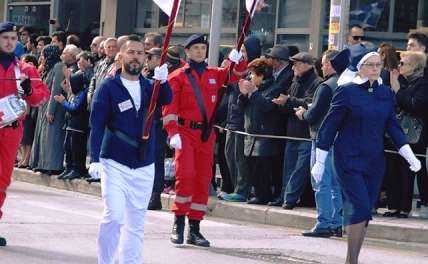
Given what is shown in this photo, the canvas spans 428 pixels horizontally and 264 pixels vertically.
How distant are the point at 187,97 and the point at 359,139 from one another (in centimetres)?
216

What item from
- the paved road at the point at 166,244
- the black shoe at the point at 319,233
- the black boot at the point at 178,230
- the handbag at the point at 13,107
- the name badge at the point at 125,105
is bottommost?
the paved road at the point at 166,244

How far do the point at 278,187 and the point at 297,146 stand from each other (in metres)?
0.88

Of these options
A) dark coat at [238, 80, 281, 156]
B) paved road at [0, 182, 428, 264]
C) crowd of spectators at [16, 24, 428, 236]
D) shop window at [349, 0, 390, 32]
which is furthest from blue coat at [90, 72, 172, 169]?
shop window at [349, 0, 390, 32]

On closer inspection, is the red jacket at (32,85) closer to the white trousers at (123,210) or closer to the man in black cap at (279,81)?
the white trousers at (123,210)

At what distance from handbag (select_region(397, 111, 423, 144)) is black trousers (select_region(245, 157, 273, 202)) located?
76.3 inches

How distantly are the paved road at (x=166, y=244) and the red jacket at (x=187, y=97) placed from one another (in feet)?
4.25

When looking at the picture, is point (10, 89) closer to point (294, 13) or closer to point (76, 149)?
point (76, 149)

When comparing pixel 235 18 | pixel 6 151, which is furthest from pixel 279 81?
pixel 235 18

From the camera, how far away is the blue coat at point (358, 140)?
10047 mm

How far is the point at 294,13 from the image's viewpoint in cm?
1970

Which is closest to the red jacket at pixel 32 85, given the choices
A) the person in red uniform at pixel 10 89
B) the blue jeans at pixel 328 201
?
the person in red uniform at pixel 10 89

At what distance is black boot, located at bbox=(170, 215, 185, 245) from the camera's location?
1148 cm

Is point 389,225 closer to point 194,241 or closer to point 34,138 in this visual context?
point 194,241

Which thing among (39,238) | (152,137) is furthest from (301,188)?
(152,137)
